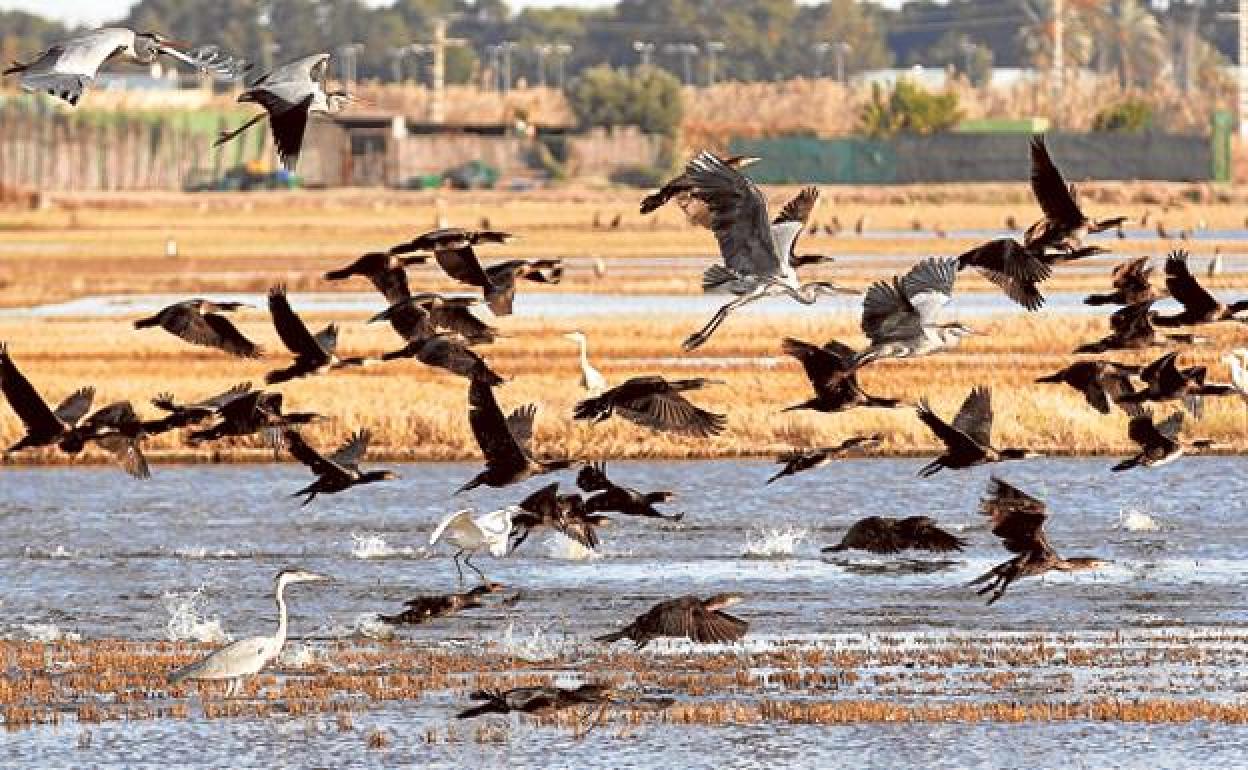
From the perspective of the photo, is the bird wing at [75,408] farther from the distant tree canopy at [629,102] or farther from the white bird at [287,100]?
the distant tree canopy at [629,102]

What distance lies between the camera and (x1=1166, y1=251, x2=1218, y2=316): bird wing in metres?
15.4

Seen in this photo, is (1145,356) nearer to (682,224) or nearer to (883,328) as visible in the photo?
(883,328)

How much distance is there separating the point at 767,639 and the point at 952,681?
1719 millimetres

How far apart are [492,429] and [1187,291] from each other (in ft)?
13.2

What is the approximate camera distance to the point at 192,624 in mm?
16984

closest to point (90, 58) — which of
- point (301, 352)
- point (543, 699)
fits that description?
point (301, 352)

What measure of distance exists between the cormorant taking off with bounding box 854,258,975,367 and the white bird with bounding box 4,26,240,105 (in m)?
3.73

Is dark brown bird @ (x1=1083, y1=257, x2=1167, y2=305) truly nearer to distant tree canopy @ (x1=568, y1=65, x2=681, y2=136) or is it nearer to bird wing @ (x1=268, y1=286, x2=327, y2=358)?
bird wing @ (x1=268, y1=286, x2=327, y2=358)

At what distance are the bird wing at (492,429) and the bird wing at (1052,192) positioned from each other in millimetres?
3076

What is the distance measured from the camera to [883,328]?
1421 centimetres

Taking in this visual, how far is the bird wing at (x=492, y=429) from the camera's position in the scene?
1428 cm

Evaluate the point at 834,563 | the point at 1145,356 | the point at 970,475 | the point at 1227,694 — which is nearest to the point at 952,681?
the point at 1227,694

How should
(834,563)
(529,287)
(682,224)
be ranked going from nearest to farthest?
(834,563) < (529,287) < (682,224)

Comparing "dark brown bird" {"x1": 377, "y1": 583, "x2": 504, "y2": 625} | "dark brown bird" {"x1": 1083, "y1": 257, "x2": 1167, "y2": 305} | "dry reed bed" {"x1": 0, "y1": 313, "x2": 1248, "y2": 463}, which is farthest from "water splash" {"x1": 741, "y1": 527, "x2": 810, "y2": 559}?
"dark brown bird" {"x1": 1083, "y1": 257, "x2": 1167, "y2": 305}
